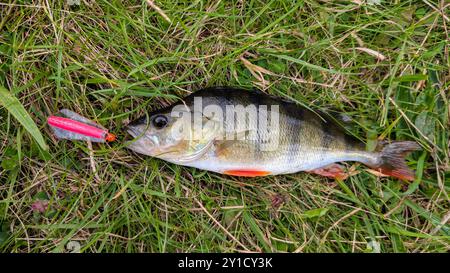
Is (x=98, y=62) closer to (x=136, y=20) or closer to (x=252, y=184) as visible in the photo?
(x=136, y=20)

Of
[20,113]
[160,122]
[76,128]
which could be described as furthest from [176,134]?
[20,113]

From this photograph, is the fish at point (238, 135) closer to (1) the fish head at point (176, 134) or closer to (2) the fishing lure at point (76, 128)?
(1) the fish head at point (176, 134)

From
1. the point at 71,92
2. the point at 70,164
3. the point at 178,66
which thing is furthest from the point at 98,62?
the point at 70,164

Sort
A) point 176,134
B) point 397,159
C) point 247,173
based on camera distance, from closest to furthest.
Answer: point 176,134 → point 247,173 → point 397,159

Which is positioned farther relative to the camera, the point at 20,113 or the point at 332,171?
the point at 332,171

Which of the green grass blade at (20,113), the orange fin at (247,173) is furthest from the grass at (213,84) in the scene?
the orange fin at (247,173)

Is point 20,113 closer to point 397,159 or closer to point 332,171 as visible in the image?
point 332,171
